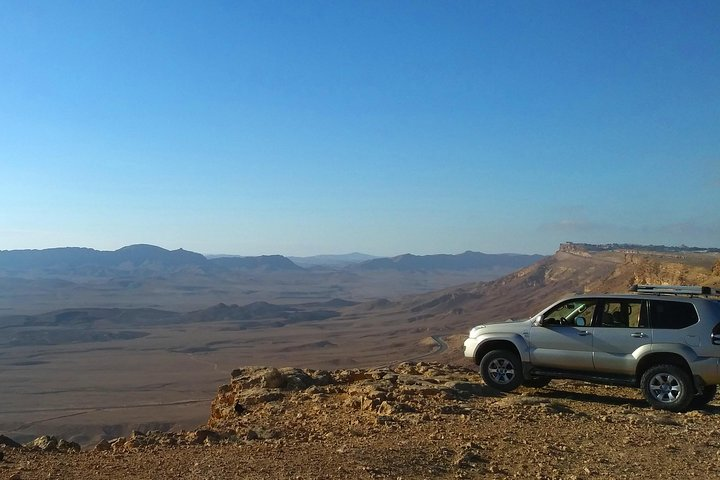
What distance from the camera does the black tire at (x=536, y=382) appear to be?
11.2 m

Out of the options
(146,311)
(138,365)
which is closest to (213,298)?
(146,311)

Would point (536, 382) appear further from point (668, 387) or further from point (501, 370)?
point (668, 387)

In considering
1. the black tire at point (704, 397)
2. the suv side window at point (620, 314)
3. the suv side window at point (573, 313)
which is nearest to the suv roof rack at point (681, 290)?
the suv side window at point (620, 314)

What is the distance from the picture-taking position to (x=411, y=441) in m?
7.79

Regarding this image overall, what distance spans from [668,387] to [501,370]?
2664mm

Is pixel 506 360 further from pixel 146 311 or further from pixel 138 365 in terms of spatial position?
pixel 146 311

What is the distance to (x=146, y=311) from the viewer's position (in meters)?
134

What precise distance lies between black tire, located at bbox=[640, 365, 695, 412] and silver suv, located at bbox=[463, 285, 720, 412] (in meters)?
0.01

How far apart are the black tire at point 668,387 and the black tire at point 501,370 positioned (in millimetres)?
2042

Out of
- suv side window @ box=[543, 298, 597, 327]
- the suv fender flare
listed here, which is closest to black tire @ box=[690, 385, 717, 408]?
suv side window @ box=[543, 298, 597, 327]

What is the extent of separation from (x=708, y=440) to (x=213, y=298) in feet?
594

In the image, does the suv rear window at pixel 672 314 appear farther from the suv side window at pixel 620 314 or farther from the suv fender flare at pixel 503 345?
the suv fender flare at pixel 503 345

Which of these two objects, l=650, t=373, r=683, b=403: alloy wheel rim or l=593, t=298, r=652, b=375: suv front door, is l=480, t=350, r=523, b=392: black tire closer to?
l=593, t=298, r=652, b=375: suv front door

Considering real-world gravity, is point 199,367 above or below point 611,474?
below
